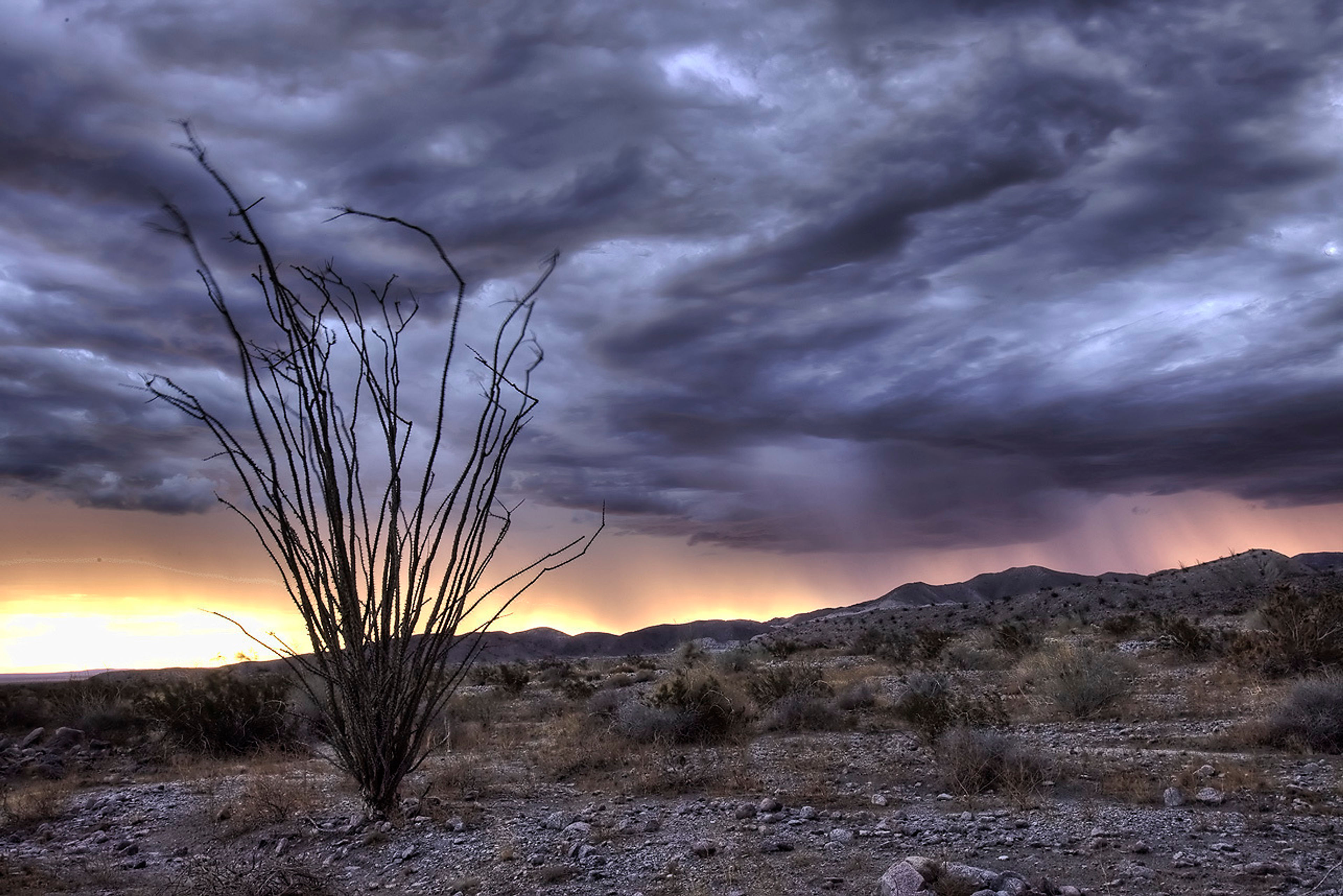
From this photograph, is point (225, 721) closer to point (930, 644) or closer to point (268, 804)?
point (268, 804)

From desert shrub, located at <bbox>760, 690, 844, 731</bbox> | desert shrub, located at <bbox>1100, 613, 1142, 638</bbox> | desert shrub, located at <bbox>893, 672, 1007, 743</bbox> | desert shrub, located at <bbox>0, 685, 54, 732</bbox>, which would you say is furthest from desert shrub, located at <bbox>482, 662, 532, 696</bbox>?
desert shrub, located at <bbox>1100, 613, 1142, 638</bbox>

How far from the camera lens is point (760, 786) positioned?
8.78 m

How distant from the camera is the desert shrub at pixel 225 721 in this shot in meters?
14.1

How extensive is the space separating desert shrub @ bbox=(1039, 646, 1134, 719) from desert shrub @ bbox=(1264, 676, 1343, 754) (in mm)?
2654

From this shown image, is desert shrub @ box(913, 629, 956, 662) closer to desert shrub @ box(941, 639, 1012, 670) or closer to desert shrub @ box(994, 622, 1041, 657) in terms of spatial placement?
desert shrub @ box(941, 639, 1012, 670)

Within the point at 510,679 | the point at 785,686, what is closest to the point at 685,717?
the point at 785,686

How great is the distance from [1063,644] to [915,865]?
43.2 feet

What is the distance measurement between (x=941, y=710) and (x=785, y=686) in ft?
13.8

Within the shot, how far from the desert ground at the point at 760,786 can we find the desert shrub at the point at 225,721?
0.05 metres

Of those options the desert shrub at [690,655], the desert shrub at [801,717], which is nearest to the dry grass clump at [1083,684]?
the desert shrub at [801,717]

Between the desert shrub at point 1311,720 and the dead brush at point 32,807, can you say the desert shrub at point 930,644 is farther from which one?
the dead brush at point 32,807

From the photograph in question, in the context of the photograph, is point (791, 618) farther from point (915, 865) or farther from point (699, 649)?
point (915, 865)

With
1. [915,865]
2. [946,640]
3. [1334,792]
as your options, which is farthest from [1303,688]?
[946,640]

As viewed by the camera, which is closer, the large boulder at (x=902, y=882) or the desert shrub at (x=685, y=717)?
the large boulder at (x=902, y=882)
